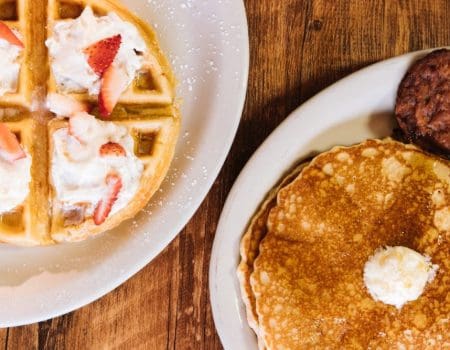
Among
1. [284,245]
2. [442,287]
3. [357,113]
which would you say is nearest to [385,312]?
[442,287]

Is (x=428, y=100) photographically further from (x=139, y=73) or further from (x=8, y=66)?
(x=8, y=66)

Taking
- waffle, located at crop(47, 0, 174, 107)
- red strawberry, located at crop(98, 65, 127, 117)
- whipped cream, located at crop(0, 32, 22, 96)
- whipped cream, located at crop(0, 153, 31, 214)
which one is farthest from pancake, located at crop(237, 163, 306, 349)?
whipped cream, located at crop(0, 32, 22, 96)

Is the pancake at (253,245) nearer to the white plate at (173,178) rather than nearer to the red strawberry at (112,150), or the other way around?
the white plate at (173,178)

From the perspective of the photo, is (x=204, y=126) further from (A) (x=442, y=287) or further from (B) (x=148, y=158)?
(A) (x=442, y=287)

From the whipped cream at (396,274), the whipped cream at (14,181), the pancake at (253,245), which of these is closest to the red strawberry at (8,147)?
the whipped cream at (14,181)

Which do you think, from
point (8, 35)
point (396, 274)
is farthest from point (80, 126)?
point (396, 274)
